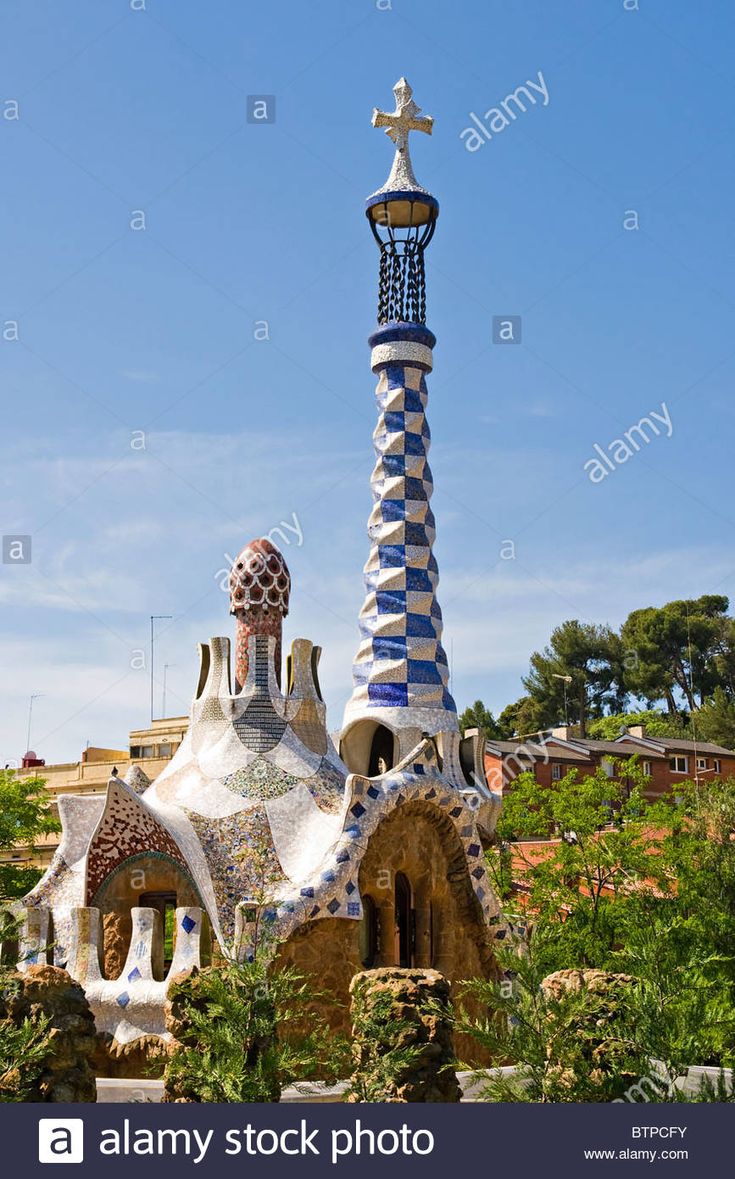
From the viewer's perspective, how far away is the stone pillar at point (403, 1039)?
376 inches

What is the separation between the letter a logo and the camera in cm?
759

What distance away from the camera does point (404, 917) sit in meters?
15.4

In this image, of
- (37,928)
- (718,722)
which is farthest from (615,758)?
(37,928)

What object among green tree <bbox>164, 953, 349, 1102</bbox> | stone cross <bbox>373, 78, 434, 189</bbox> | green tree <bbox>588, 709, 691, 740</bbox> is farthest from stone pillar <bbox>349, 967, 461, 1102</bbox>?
green tree <bbox>588, 709, 691, 740</bbox>

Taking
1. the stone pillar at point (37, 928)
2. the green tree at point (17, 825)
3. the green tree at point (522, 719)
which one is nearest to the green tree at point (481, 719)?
the green tree at point (522, 719)

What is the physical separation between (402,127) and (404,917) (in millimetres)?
10331

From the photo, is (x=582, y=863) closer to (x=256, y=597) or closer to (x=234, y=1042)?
(x=256, y=597)

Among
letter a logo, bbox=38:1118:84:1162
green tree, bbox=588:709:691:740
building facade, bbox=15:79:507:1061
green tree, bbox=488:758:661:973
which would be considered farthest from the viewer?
green tree, bbox=588:709:691:740

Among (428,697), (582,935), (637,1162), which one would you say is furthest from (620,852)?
(637,1162)

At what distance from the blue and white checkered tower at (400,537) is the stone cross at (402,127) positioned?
19 mm

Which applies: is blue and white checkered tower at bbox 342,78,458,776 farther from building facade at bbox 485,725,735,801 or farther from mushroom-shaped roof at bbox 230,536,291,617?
building facade at bbox 485,725,735,801

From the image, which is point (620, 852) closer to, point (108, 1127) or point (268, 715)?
point (268, 715)

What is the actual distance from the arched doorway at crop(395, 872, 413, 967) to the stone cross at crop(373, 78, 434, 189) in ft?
30.2

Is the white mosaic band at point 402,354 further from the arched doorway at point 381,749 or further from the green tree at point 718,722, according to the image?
the green tree at point 718,722
